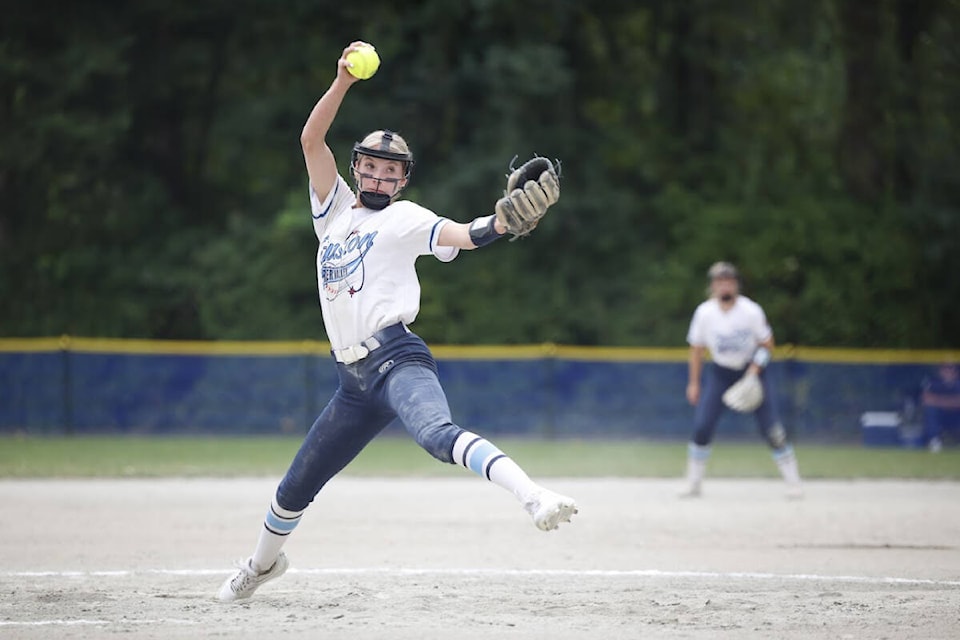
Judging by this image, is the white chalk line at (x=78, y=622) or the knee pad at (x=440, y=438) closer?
the knee pad at (x=440, y=438)

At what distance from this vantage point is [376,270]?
6562 mm

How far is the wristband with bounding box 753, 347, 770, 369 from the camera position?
43.8 feet

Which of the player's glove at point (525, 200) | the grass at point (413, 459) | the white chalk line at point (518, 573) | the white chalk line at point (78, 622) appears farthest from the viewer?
the grass at point (413, 459)

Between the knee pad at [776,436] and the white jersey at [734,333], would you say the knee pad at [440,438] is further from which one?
the knee pad at [776,436]

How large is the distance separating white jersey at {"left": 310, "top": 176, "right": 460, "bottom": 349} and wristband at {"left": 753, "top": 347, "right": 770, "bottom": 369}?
7303 mm

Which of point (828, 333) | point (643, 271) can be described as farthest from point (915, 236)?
point (643, 271)

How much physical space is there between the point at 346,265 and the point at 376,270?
0.16m

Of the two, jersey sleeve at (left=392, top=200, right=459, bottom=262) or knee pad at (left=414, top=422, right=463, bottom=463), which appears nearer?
knee pad at (left=414, top=422, right=463, bottom=463)

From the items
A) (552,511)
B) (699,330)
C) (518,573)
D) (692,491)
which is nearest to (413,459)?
(692,491)

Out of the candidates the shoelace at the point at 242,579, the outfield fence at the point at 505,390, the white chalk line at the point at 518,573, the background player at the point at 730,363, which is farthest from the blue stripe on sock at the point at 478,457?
the outfield fence at the point at 505,390

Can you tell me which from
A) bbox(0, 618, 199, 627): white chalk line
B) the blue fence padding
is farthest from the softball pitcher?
the blue fence padding

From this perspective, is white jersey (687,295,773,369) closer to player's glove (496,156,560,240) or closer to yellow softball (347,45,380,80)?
yellow softball (347,45,380,80)

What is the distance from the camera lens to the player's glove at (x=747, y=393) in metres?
13.2

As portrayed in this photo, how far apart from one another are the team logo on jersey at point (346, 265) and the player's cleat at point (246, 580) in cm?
155
